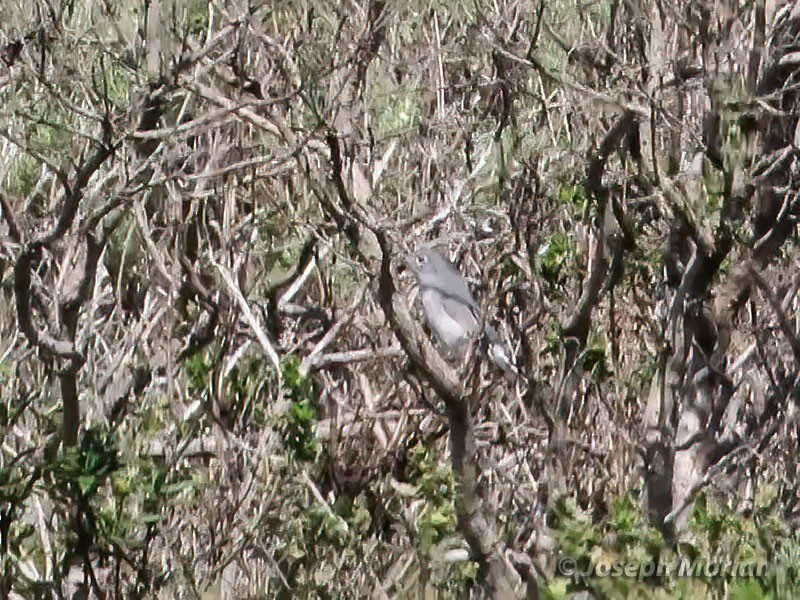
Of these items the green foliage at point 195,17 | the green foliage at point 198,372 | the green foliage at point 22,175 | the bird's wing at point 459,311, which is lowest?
the bird's wing at point 459,311

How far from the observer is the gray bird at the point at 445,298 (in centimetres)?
624

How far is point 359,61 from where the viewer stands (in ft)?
16.7

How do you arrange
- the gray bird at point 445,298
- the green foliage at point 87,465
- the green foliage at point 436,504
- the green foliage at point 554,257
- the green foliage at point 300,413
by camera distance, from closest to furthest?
the green foliage at point 87,465
the green foliage at point 436,504
the green foliage at point 300,413
the green foliage at point 554,257
the gray bird at point 445,298

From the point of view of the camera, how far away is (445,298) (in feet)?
20.9

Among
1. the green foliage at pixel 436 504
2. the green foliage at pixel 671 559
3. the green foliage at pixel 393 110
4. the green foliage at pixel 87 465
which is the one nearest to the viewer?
the green foliage at pixel 671 559

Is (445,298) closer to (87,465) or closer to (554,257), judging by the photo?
(554,257)

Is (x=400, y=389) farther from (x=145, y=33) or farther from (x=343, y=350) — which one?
(x=145, y=33)

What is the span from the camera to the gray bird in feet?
20.5

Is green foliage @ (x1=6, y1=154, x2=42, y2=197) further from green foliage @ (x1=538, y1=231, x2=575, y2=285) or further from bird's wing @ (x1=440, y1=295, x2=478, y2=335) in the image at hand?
green foliage @ (x1=538, y1=231, x2=575, y2=285)

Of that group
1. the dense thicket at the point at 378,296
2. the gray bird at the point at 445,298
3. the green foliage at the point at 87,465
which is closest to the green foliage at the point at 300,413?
the dense thicket at the point at 378,296

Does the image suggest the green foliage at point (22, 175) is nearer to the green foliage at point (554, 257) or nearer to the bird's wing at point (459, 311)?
the bird's wing at point (459, 311)

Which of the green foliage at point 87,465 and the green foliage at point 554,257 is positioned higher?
the green foliage at point 554,257

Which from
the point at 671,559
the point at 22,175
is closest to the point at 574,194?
the point at 22,175

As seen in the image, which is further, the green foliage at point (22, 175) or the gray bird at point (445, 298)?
the gray bird at point (445, 298)
